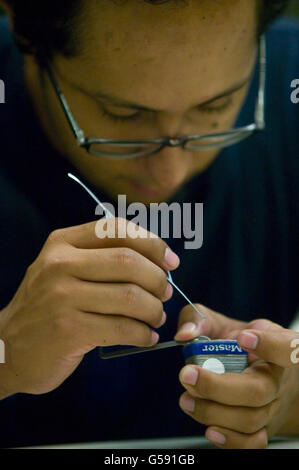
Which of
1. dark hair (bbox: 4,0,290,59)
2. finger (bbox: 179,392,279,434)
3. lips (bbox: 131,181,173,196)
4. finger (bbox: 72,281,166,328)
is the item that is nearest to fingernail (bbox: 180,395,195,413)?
finger (bbox: 179,392,279,434)

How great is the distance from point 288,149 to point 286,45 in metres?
0.20

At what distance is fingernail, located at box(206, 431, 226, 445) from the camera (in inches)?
29.1

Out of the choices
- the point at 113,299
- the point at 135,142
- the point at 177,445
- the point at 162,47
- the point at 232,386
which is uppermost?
the point at 162,47

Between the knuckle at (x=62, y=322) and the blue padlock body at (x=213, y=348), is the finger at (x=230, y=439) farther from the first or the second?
the knuckle at (x=62, y=322)

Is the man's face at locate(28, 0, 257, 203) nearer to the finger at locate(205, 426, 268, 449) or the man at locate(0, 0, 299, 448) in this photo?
the man at locate(0, 0, 299, 448)

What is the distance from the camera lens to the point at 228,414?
734 millimetres

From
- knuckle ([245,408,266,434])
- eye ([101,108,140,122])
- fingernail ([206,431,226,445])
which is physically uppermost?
eye ([101,108,140,122])

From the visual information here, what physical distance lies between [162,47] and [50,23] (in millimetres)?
178

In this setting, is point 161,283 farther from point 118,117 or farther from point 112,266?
point 118,117

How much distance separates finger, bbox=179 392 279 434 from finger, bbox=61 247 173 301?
0.51 feet

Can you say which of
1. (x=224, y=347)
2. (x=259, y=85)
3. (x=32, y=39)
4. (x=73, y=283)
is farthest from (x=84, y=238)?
(x=259, y=85)

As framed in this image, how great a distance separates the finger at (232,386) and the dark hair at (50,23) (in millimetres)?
465

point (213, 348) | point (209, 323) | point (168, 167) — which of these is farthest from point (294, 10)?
point (213, 348)

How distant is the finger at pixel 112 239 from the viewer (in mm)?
717
